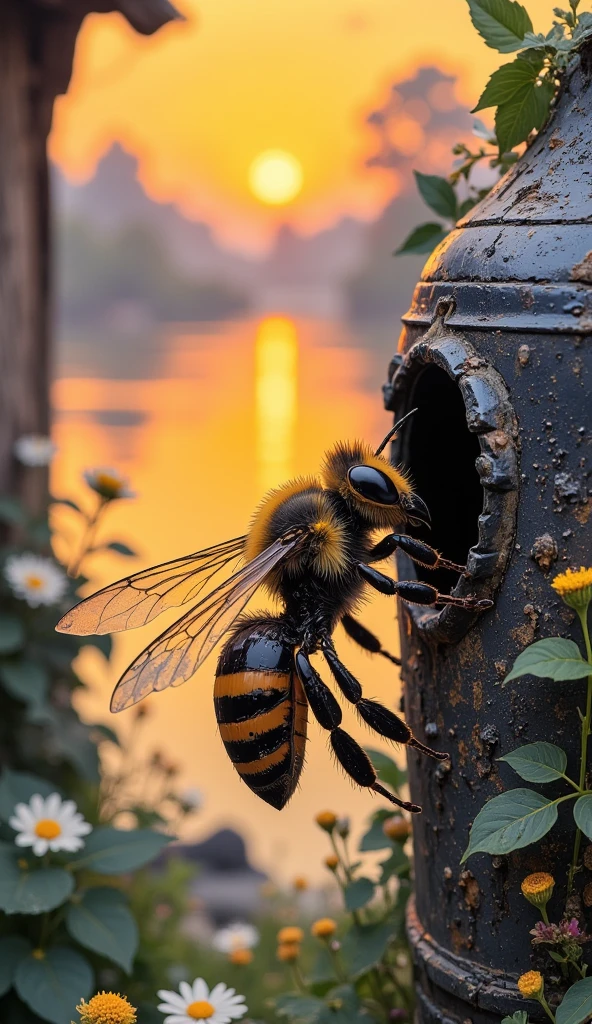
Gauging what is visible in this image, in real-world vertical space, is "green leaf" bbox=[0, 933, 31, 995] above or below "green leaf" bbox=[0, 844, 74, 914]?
below

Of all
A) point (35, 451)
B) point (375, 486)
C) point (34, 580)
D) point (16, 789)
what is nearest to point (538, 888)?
point (375, 486)

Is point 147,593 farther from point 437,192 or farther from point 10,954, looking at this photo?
point 437,192

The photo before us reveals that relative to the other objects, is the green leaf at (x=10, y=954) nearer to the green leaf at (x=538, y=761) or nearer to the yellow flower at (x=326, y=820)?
the yellow flower at (x=326, y=820)

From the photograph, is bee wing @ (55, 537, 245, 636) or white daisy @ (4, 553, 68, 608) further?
white daisy @ (4, 553, 68, 608)

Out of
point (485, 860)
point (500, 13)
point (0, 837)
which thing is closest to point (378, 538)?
point (485, 860)

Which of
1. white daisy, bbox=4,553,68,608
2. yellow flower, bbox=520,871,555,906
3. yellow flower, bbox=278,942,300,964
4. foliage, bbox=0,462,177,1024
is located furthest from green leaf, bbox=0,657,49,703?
yellow flower, bbox=520,871,555,906

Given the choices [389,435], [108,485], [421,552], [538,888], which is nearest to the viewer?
[538,888]

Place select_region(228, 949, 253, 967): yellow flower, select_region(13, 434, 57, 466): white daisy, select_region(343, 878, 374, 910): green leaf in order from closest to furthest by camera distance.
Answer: select_region(343, 878, 374, 910): green leaf
select_region(228, 949, 253, 967): yellow flower
select_region(13, 434, 57, 466): white daisy

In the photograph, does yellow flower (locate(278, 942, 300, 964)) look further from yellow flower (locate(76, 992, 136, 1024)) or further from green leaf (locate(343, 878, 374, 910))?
yellow flower (locate(76, 992, 136, 1024))
